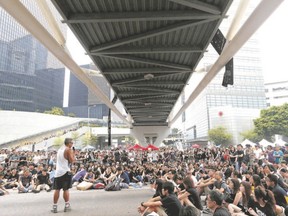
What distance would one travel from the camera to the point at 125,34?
8.06 meters

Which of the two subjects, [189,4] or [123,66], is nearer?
[189,4]

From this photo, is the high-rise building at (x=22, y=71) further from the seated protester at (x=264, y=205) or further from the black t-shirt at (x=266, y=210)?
the black t-shirt at (x=266, y=210)

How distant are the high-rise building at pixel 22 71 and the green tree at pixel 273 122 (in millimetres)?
76696

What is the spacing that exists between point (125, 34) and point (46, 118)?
6526cm

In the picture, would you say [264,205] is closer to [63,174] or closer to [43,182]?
[63,174]

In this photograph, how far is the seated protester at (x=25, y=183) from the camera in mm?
11125

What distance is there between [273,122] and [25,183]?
53519 millimetres

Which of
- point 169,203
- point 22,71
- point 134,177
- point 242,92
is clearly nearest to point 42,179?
point 134,177

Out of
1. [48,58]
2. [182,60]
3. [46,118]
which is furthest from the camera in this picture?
[48,58]

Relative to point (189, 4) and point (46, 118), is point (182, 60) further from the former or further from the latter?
point (46, 118)

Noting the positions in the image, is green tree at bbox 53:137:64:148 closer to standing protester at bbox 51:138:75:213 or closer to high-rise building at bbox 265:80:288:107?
standing protester at bbox 51:138:75:213

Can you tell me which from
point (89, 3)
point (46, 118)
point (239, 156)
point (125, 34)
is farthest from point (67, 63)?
point (46, 118)

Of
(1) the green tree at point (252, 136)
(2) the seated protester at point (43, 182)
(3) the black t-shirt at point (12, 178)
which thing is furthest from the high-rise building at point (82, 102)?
(2) the seated protester at point (43, 182)

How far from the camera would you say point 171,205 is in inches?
179
